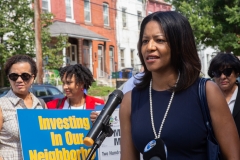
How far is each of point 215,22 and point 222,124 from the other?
2503 cm

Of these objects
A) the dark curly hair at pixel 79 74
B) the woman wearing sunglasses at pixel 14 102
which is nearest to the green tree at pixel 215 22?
the dark curly hair at pixel 79 74

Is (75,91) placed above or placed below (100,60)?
below

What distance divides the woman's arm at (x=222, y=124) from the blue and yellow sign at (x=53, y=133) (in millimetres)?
1952

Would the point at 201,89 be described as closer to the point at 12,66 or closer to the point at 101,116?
the point at 101,116

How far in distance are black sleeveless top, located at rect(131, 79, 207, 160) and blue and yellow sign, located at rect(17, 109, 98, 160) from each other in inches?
63.8

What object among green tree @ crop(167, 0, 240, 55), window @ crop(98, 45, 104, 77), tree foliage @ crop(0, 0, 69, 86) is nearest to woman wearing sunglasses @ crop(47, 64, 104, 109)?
tree foliage @ crop(0, 0, 69, 86)

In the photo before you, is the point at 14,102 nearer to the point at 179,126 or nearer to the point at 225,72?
the point at 179,126

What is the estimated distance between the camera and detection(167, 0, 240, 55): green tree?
25453 mm

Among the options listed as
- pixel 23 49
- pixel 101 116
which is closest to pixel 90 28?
pixel 23 49

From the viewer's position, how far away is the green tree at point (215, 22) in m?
25.5

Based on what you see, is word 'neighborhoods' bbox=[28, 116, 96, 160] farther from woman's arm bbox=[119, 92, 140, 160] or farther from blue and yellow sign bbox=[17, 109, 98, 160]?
woman's arm bbox=[119, 92, 140, 160]

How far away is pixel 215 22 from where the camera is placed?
2681 cm

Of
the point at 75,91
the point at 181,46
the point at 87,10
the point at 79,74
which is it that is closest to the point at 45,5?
the point at 87,10

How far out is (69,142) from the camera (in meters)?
4.26
